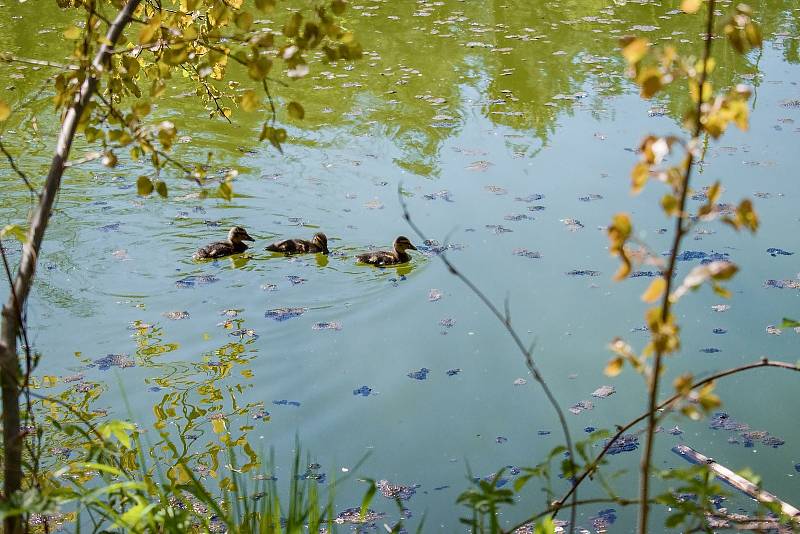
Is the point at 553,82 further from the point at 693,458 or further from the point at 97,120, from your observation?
the point at 97,120

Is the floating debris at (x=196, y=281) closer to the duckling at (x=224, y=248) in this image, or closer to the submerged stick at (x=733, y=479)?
the duckling at (x=224, y=248)

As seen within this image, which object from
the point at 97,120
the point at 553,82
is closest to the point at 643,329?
the point at 97,120

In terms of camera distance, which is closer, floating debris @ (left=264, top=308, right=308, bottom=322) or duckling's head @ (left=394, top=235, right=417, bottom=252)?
floating debris @ (left=264, top=308, right=308, bottom=322)

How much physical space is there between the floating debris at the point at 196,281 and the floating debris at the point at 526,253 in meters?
1.87

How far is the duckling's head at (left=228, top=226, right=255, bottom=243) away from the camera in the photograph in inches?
258

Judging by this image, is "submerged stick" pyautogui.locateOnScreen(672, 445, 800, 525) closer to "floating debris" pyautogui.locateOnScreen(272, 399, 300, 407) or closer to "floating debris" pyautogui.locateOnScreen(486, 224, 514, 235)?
"floating debris" pyautogui.locateOnScreen(272, 399, 300, 407)

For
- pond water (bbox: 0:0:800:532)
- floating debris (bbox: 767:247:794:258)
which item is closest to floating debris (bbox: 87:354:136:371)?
pond water (bbox: 0:0:800:532)

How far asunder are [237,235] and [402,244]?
42.4 inches

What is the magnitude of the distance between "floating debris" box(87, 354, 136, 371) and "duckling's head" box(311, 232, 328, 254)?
61.1 inches

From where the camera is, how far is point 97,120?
8.85 feet

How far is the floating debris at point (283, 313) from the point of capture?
19.0 feet

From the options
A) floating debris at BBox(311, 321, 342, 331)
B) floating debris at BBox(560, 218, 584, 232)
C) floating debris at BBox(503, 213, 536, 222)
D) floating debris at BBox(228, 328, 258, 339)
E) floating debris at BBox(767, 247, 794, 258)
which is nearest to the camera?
floating debris at BBox(228, 328, 258, 339)

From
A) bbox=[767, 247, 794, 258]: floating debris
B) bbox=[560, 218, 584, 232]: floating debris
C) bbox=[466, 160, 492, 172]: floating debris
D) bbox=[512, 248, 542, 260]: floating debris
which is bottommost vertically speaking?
bbox=[767, 247, 794, 258]: floating debris

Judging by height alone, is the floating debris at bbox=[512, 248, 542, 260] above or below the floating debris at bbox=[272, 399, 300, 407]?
above
